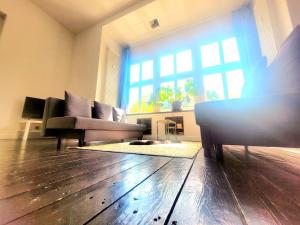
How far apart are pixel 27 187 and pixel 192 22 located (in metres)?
5.05

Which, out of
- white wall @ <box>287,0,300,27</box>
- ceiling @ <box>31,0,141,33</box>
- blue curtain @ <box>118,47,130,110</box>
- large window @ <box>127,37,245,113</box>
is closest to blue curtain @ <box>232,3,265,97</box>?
large window @ <box>127,37,245,113</box>

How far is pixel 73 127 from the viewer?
163 centimetres

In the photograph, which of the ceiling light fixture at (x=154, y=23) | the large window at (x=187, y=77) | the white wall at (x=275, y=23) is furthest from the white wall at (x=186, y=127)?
the ceiling light fixture at (x=154, y=23)

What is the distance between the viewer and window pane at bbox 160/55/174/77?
4.54 meters

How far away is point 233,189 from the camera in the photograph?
0.48 meters

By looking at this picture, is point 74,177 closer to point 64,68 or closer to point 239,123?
point 239,123

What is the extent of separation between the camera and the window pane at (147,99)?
4.48 metres

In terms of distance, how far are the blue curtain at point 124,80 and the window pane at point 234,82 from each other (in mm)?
2868

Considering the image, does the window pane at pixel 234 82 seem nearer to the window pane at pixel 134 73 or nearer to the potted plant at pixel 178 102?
the potted plant at pixel 178 102

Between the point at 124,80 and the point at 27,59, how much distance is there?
2.46 m

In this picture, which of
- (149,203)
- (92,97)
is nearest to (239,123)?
(149,203)

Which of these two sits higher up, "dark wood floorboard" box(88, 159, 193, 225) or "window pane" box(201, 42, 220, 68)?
"window pane" box(201, 42, 220, 68)

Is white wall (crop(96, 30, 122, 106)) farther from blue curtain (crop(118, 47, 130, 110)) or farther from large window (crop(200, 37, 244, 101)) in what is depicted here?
large window (crop(200, 37, 244, 101))

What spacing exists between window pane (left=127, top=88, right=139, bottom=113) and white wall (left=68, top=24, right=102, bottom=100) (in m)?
1.24
